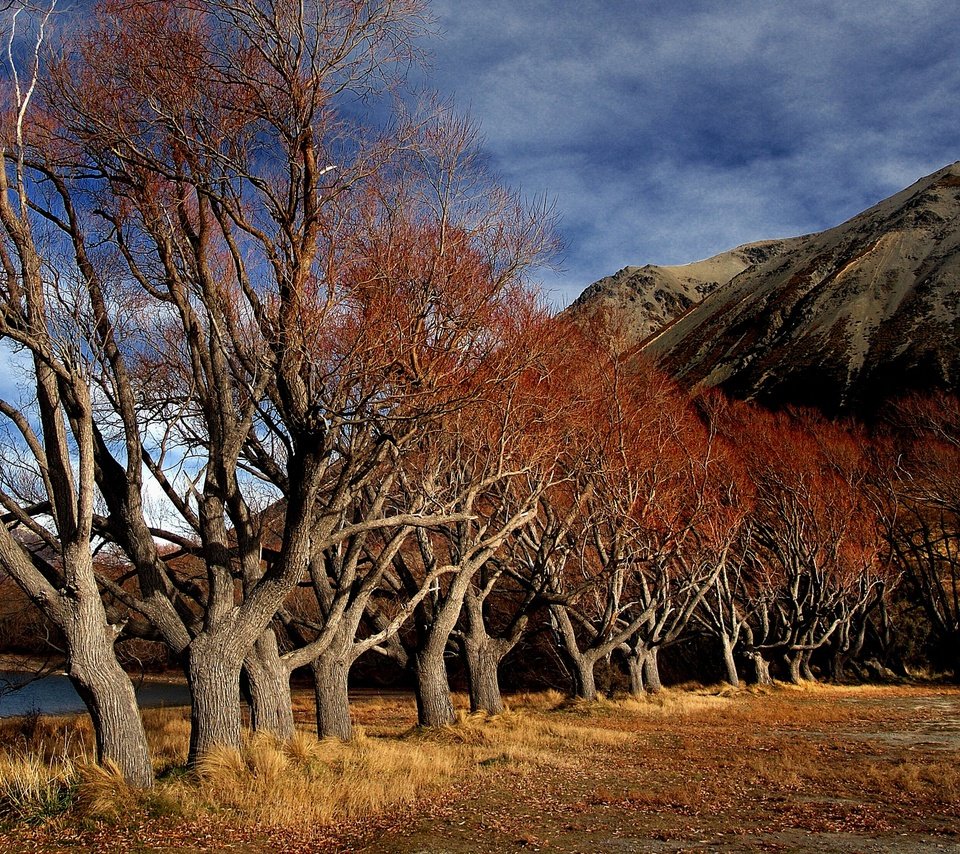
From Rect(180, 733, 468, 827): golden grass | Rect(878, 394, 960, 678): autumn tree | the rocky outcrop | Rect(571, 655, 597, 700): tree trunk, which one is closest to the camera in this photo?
A: Rect(180, 733, 468, 827): golden grass

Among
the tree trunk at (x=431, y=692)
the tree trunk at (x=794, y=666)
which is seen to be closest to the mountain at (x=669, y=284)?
the tree trunk at (x=794, y=666)

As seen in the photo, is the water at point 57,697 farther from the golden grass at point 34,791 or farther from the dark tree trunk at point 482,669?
the golden grass at point 34,791

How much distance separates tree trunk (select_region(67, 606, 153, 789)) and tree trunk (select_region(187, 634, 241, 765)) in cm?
96

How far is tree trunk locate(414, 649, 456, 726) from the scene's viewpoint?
51.5ft

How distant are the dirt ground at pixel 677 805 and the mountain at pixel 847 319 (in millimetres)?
44138

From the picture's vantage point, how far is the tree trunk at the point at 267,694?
10594mm

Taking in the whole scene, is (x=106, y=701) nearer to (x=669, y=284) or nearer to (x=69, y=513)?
(x=69, y=513)

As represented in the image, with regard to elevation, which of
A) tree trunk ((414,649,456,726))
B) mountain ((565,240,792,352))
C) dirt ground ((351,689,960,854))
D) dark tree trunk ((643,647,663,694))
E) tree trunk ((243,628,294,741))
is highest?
→ mountain ((565,240,792,352))

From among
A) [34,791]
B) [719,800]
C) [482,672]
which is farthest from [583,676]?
[34,791]

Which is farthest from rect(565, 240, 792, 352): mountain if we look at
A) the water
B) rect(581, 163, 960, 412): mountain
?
the water

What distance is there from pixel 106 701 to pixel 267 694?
10.3 feet

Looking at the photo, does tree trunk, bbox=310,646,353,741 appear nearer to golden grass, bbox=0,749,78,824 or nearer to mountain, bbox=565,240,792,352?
golden grass, bbox=0,749,78,824

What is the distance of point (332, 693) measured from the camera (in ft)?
43.2

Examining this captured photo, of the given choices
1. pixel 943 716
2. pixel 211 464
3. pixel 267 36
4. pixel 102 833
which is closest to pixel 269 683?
pixel 211 464
